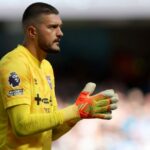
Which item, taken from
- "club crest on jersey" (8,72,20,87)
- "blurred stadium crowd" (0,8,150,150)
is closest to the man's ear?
"club crest on jersey" (8,72,20,87)

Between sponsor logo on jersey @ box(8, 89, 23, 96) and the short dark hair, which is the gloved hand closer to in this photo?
sponsor logo on jersey @ box(8, 89, 23, 96)

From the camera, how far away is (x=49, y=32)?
636cm

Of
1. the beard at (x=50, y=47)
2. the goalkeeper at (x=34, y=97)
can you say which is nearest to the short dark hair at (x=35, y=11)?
the goalkeeper at (x=34, y=97)

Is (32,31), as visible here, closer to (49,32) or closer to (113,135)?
(49,32)

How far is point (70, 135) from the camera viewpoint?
1103 cm

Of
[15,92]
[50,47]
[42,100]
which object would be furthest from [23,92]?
[50,47]

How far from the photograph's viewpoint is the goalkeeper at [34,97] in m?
6.10

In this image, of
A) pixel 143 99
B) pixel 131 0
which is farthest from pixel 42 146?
pixel 131 0

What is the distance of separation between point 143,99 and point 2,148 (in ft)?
20.1

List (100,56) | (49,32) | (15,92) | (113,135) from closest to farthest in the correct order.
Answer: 1. (15,92)
2. (49,32)
3. (113,135)
4. (100,56)

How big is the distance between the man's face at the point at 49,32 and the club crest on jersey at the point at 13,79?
37cm

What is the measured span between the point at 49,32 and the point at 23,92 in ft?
1.63

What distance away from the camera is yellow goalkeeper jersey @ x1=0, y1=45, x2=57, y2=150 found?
6148mm

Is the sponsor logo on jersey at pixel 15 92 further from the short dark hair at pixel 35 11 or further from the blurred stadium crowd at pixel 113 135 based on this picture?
the blurred stadium crowd at pixel 113 135
